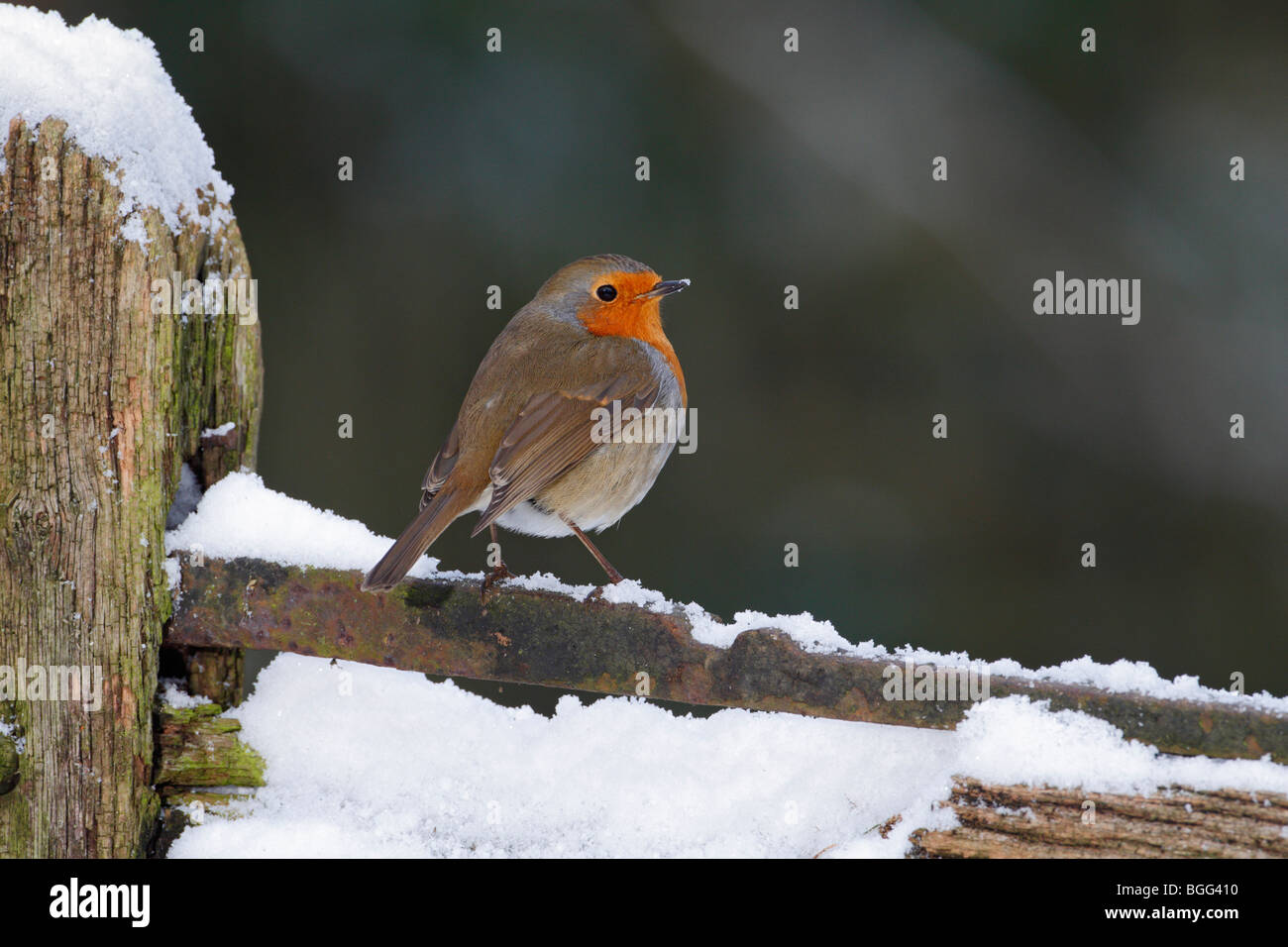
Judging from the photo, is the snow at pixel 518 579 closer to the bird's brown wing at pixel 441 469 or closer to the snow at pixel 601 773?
the snow at pixel 601 773

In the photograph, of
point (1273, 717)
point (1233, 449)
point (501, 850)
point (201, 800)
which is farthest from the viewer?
point (1233, 449)

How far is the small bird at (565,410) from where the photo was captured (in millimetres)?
3221

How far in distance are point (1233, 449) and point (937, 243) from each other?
1.52m

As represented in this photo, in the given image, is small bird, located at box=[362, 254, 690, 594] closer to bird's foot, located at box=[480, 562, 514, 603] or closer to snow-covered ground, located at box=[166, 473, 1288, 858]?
bird's foot, located at box=[480, 562, 514, 603]

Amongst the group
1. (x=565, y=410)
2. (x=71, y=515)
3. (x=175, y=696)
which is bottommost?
(x=175, y=696)

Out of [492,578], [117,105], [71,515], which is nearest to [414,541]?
[492,578]

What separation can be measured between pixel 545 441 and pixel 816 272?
114 inches

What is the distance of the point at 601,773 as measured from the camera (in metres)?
2.46

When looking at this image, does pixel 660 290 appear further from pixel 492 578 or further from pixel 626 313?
pixel 492 578

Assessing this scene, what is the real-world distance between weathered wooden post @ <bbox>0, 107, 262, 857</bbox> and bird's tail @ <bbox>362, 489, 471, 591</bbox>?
0.44 meters

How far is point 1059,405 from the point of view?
572cm

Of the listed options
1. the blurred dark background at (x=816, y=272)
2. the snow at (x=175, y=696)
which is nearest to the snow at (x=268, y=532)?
the snow at (x=175, y=696)
